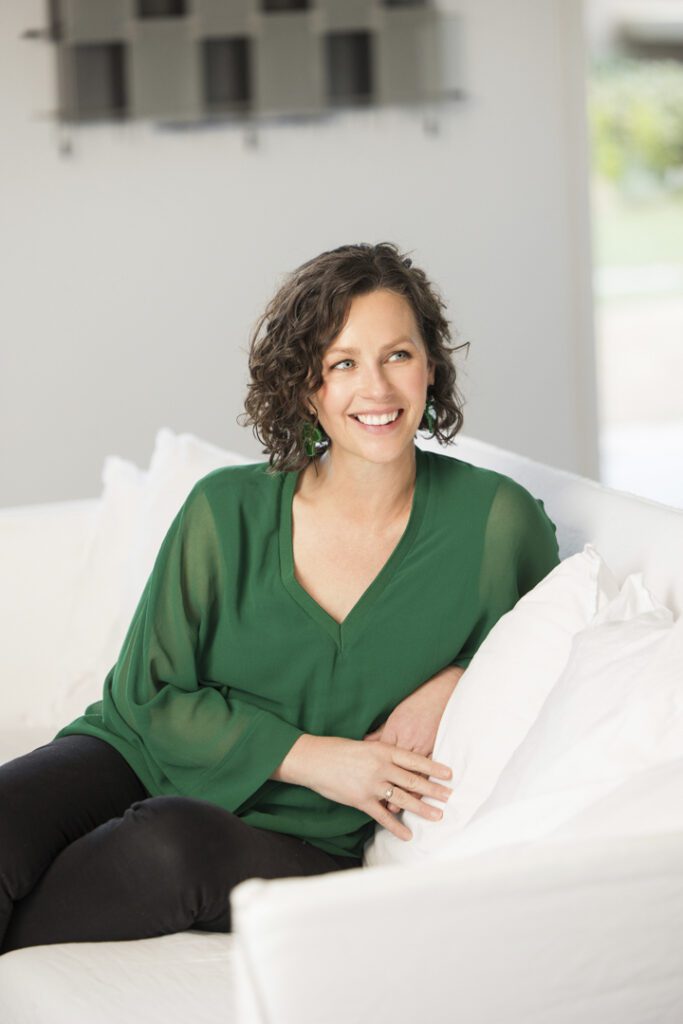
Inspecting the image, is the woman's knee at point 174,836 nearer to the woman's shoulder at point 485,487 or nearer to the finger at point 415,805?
the finger at point 415,805

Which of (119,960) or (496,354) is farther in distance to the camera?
(496,354)

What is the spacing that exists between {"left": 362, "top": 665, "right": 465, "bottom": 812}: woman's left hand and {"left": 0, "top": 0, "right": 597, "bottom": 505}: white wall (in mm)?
2765

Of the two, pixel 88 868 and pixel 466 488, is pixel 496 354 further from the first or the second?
pixel 88 868

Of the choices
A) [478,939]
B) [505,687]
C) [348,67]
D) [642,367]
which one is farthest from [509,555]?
[642,367]

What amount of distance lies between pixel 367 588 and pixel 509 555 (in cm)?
18

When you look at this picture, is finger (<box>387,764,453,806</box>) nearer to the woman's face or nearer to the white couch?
the white couch

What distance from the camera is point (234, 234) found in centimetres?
448

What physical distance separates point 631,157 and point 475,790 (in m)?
9.67

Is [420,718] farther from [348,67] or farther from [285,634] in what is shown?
[348,67]

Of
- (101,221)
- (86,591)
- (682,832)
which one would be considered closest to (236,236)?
(101,221)

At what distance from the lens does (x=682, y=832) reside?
1.20 meters

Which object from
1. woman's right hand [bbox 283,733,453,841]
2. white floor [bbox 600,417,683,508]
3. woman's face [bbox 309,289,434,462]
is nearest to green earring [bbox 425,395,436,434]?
woman's face [bbox 309,289,434,462]

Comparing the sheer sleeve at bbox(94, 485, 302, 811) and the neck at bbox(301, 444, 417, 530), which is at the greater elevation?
the neck at bbox(301, 444, 417, 530)

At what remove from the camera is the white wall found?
14.4ft
